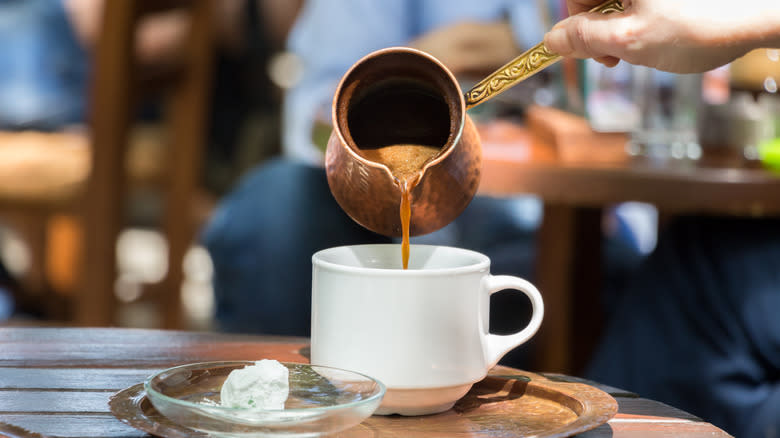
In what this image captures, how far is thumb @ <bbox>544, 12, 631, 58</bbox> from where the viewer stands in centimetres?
70

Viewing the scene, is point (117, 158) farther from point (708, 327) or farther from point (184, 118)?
point (708, 327)

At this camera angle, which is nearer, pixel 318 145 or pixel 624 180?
pixel 624 180

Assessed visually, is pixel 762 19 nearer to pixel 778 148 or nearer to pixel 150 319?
pixel 778 148

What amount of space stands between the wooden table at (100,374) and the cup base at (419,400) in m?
0.10

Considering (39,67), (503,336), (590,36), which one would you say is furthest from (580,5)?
(39,67)

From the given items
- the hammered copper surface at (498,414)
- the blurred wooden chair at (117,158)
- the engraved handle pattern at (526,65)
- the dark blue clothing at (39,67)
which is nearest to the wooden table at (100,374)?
the hammered copper surface at (498,414)

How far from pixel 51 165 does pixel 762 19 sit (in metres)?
2.50

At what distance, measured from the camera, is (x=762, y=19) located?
711mm

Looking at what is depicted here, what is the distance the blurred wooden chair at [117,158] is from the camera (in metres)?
2.01

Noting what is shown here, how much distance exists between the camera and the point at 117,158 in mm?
2053

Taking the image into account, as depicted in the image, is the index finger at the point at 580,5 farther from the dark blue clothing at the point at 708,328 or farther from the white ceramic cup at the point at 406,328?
the dark blue clothing at the point at 708,328

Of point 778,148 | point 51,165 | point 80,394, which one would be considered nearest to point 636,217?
point 778,148

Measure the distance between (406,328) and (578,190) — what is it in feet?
2.14

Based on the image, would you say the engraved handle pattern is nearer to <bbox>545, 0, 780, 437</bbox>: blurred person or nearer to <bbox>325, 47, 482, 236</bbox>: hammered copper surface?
<bbox>325, 47, 482, 236</bbox>: hammered copper surface
